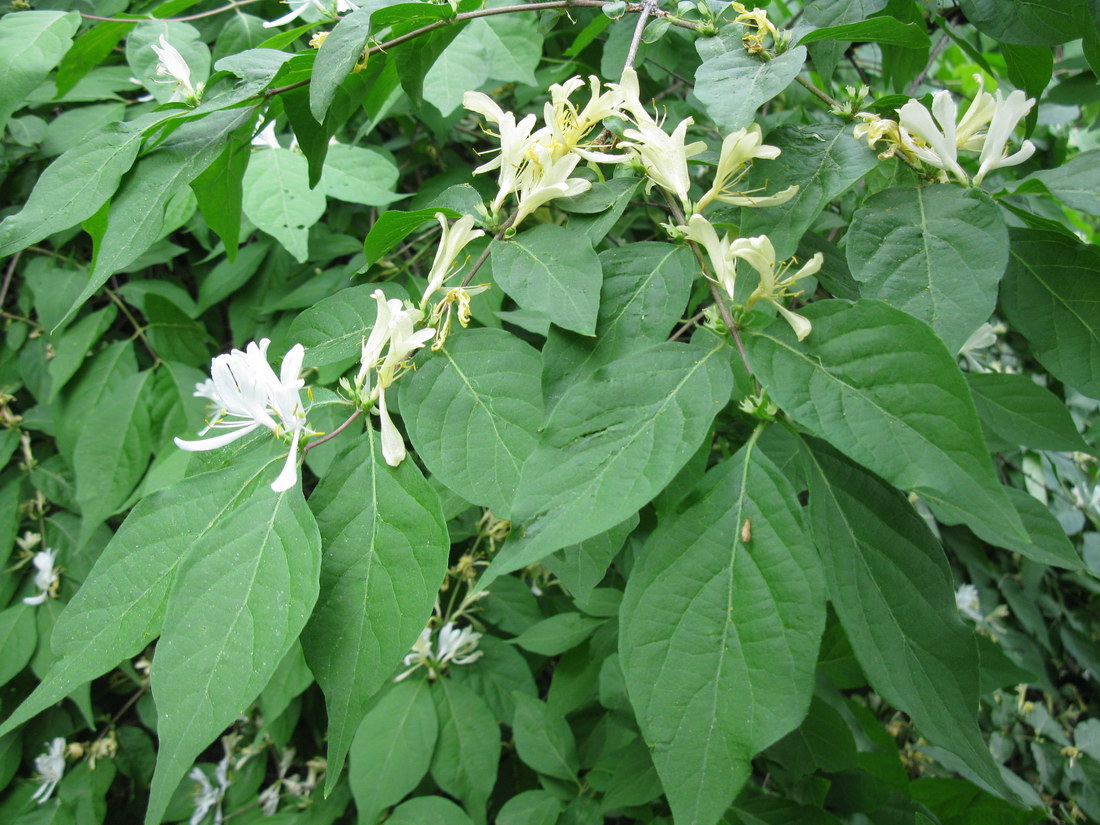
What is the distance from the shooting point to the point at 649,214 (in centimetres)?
133

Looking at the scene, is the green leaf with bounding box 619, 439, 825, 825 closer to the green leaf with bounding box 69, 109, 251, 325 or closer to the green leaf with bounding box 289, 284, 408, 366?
the green leaf with bounding box 289, 284, 408, 366

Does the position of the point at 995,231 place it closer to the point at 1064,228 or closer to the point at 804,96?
the point at 1064,228

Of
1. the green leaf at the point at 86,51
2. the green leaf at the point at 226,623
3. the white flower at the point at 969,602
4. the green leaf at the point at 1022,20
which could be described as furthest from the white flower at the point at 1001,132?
the white flower at the point at 969,602

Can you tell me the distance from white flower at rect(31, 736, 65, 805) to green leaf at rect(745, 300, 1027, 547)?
5.02ft

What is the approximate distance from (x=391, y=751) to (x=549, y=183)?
0.86 metres

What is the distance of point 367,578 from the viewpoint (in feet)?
1.63

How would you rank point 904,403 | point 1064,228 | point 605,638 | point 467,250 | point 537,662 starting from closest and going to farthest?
point 904,403 < point 1064,228 < point 467,250 < point 605,638 < point 537,662

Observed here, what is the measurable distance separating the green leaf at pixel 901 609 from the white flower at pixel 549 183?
0.30 meters

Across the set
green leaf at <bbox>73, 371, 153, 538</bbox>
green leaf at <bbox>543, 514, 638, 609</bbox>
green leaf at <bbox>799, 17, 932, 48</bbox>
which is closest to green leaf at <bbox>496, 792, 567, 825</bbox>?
green leaf at <bbox>543, 514, 638, 609</bbox>

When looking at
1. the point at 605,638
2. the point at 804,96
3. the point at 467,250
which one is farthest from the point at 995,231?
the point at 804,96

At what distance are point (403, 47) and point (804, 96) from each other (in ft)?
4.15

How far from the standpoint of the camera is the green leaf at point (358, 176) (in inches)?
46.5

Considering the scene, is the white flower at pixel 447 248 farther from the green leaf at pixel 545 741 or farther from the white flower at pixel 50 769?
the white flower at pixel 50 769

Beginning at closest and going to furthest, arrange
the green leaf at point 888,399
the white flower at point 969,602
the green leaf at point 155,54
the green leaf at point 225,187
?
1. the green leaf at point 888,399
2. the green leaf at point 225,187
3. the green leaf at point 155,54
4. the white flower at point 969,602
